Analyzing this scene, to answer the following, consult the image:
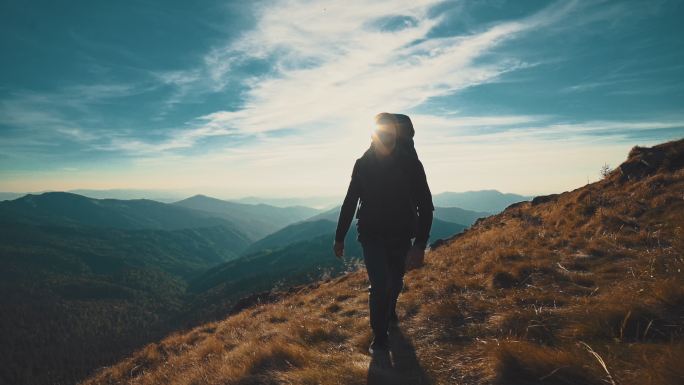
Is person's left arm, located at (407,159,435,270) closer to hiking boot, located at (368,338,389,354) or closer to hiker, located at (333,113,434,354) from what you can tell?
hiker, located at (333,113,434,354)

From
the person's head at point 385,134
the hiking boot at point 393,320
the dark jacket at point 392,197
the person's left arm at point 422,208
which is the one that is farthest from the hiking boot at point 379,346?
the person's head at point 385,134

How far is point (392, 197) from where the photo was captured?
5297mm

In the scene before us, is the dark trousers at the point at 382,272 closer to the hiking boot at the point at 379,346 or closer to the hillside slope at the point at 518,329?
the hiking boot at the point at 379,346

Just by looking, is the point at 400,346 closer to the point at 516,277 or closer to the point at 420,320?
the point at 420,320

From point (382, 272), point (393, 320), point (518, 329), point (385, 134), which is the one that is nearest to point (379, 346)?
point (382, 272)

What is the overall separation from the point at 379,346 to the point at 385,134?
2.95 metres

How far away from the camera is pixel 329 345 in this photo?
5.77m

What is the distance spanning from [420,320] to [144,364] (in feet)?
27.3

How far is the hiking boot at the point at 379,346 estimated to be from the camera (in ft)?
16.3

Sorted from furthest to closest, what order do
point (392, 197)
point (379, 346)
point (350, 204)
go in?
point (350, 204) < point (392, 197) < point (379, 346)

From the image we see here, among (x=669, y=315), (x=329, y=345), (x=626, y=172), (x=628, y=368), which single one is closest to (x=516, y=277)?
(x=669, y=315)

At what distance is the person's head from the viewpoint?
17.5 feet

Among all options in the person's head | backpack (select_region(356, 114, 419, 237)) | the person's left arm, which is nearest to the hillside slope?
the person's left arm

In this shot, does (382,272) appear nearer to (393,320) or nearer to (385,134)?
(393,320)
